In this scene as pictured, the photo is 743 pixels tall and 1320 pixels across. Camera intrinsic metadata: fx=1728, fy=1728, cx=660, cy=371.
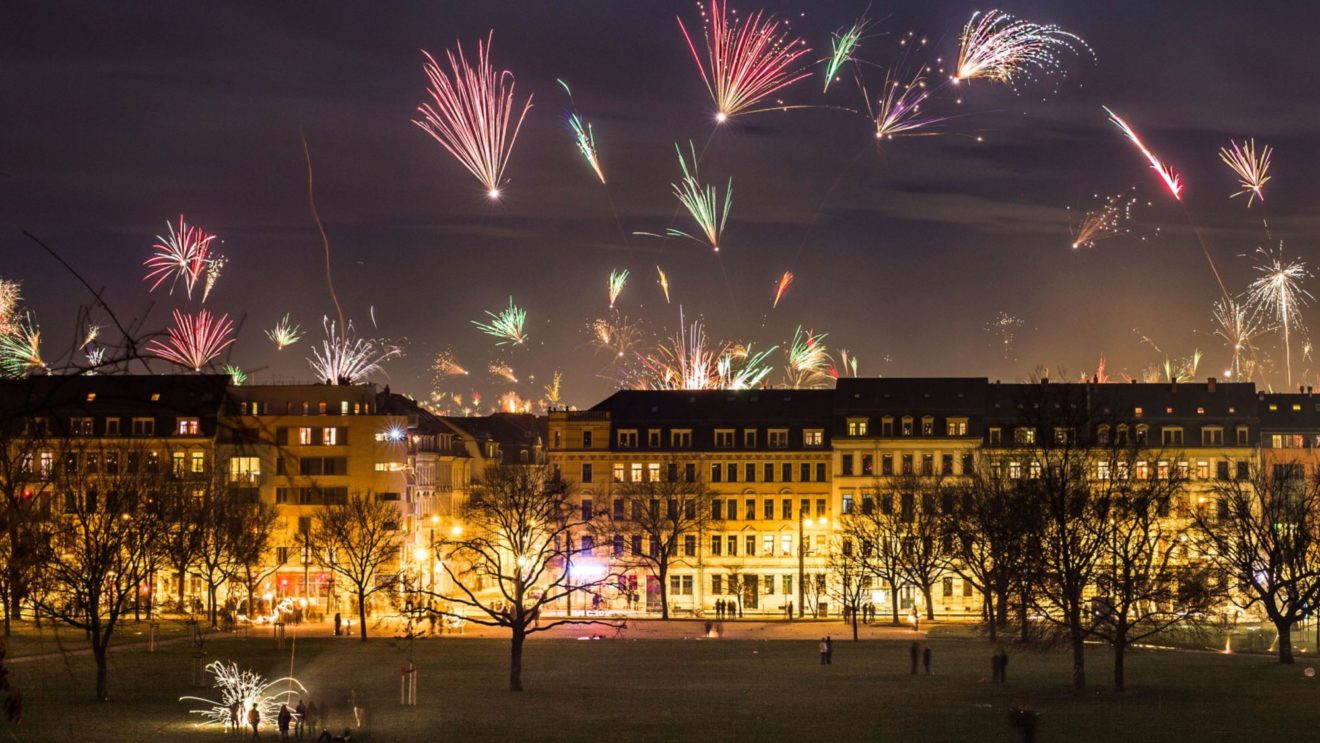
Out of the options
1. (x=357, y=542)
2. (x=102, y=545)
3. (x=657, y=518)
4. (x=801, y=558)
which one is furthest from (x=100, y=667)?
(x=657, y=518)

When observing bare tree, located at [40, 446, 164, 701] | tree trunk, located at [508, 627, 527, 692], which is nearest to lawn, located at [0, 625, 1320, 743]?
tree trunk, located at [508, 627, 527, 692]

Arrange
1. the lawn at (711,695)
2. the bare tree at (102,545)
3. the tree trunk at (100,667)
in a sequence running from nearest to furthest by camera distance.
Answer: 1. the lawn at (711,695)
2. the tree trunk at (100,667)
3. the bare tree at (102,545)

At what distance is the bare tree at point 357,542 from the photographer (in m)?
95.6

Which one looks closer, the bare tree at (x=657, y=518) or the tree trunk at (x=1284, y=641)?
the tree trunk at (x=1284, y=641)

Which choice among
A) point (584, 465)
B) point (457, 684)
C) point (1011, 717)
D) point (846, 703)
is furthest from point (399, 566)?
point (1011, 717)

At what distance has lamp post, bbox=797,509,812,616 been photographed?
117500 mm

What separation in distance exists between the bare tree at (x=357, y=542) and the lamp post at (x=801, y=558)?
27.4m

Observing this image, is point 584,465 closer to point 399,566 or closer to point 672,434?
point 672,434

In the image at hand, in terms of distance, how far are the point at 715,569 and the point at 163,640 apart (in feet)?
167

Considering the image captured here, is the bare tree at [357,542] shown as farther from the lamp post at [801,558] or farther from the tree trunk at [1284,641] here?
the tree trunk at [1284,641]

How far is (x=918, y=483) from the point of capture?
117875 mm

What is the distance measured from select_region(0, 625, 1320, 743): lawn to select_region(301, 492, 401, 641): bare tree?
1048 centimetres

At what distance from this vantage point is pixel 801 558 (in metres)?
116

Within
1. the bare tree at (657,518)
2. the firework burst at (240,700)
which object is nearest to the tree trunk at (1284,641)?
the firework burst at (240,700)
